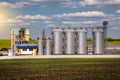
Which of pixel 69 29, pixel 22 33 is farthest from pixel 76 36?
pixel 22 33

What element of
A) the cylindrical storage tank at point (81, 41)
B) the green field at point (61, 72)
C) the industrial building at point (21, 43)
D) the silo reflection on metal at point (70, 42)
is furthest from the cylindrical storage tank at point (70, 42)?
the green field at point (61, 72)

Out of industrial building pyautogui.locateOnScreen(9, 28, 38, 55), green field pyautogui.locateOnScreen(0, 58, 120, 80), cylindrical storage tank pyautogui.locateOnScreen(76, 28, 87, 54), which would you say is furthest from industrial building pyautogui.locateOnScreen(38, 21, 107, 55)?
green field pyautogui.locateOnScreen(0, 58, 120, 80)

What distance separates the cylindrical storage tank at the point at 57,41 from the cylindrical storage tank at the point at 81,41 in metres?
3.40

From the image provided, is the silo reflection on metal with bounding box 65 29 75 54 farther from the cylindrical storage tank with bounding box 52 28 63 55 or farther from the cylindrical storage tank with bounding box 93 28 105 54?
the cylindrical storage tank with bounding box 93 28 105 54

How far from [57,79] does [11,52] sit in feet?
165

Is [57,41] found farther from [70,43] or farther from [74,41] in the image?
[74,41]

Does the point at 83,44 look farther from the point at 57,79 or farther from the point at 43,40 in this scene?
the point at 57,79

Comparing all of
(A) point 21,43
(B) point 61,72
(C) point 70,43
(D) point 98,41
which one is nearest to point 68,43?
(C) point 70,43

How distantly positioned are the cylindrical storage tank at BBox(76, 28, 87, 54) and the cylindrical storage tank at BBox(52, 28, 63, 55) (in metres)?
3.40

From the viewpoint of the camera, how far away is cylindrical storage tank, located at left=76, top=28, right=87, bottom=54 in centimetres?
7338

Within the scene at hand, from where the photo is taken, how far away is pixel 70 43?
73.4 meters

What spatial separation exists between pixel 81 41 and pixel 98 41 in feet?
11.0

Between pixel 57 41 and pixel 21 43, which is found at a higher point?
pixel 57 41

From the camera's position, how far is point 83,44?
73.2 metres
